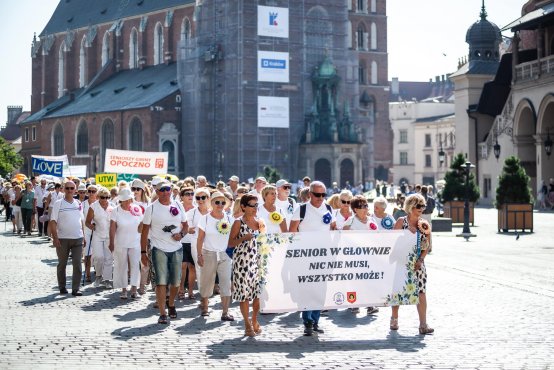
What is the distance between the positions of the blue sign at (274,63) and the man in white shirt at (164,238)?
60.0m

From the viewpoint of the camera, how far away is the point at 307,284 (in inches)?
496

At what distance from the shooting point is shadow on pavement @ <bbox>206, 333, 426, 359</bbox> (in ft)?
36.1

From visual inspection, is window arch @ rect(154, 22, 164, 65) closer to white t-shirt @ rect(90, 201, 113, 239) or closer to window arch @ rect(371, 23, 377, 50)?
window arch @ rect(371, 23, 377, 50)

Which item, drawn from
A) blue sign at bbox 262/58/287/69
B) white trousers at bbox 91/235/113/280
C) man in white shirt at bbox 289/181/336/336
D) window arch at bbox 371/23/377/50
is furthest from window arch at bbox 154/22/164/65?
man in white shirt at bbox 289/181/336/336

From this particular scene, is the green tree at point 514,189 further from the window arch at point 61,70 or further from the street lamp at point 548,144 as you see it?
the window arch at point 61,70

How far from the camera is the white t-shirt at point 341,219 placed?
1425 cm

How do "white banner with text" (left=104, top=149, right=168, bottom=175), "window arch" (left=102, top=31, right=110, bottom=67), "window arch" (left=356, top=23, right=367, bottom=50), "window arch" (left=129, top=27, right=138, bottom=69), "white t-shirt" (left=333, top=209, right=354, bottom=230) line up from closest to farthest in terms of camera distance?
1. "white t-shirt" (left=333, top=209, right=354, bottom=230)
2. "white banner with text" (left=104, top=149, right=168, bottom=175)
3. "window arch" (left=356, top=23, right=367, bottom=50)
4. "window arch" (left=129, top=27, right=138, bottom=69)
5. "window arch" (left=102, top=31, right=110, bottom=67)

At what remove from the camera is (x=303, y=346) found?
11422 mm

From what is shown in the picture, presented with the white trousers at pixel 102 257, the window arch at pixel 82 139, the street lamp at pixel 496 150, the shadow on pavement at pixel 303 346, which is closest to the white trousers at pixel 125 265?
the white trousers at pixel 102 257

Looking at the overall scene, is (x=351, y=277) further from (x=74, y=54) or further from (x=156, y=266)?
(x=74, y=54)

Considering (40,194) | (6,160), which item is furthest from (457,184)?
(6,160)

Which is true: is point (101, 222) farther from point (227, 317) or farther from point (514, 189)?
point (514, 189)

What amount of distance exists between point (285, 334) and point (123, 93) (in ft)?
254

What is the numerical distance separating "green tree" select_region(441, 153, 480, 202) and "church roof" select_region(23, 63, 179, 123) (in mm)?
43025
